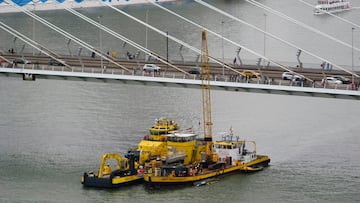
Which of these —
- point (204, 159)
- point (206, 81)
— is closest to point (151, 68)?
point (206, 81)

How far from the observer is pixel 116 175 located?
3459 cm

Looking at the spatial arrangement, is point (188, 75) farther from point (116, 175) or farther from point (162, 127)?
point (116, 175)

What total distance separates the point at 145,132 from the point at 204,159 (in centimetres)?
345

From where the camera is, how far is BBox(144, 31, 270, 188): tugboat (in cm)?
3494

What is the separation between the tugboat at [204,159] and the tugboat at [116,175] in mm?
365

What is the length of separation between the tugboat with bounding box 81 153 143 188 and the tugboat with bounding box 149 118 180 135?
74.0 inches

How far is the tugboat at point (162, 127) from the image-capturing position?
121 feet

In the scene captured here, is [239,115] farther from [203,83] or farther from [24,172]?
[24,172]

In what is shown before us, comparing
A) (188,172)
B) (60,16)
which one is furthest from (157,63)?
(60,16)

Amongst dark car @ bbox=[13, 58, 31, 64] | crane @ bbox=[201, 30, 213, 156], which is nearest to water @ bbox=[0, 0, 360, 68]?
crane @ bbox=[201, 30, 213, 156]

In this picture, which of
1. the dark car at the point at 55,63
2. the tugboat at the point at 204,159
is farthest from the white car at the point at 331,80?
the dark car at the point at 55,63

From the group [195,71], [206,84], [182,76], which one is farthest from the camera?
[195,71]

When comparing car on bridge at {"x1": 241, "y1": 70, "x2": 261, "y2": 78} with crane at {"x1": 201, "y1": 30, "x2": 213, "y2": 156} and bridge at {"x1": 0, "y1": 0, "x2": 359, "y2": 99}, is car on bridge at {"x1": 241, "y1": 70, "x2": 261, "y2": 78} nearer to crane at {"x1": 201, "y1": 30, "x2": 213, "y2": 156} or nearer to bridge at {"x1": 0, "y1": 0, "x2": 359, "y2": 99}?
bridge at {"x1": 0, "y1": 0, "x2": 359, "y2": 99}

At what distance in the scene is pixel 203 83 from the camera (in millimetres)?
36062
